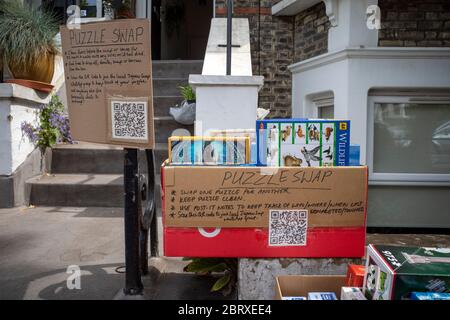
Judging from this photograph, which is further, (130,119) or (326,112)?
(326,112)

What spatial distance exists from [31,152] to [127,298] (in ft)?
10.3

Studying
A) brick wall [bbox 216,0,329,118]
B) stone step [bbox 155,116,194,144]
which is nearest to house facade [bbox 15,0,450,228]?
brick wall [bbox 216,0,329,118]

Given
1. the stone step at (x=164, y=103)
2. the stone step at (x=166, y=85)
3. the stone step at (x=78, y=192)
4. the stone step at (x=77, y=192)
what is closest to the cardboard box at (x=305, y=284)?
the stone step at (x=78, y=192)

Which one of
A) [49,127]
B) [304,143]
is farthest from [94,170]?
[304,143]

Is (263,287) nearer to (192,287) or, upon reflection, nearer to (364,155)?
(192,287)

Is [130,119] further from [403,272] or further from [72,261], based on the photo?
[403,272]

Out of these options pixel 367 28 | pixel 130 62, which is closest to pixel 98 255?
pixel 130 62

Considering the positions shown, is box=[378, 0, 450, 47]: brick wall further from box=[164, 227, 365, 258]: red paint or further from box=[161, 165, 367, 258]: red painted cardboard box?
box=[164, 227, 365, 258]: red paint

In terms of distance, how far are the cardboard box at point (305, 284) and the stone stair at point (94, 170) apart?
258 centimetres

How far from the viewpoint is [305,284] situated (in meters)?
2.40

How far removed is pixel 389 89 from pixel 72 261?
11.4 feet

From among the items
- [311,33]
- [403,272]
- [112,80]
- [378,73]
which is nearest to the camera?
[403,272]

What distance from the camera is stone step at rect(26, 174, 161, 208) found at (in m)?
4.75

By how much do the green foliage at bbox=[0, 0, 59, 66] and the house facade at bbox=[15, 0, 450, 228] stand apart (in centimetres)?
298
